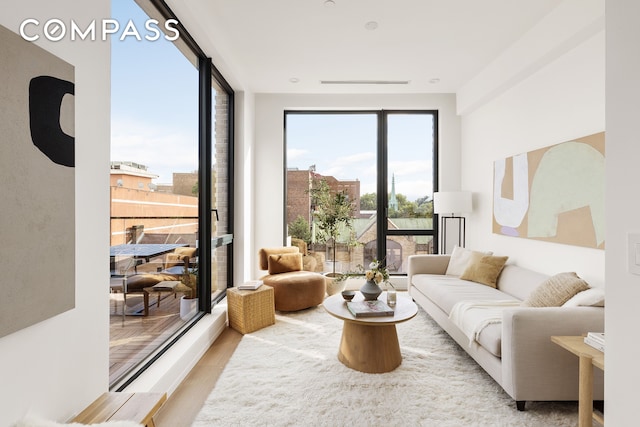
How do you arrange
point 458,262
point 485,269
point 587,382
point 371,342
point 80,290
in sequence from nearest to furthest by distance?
point 80,290, point 587,382, point 371,342, point 485,269, point 458,262

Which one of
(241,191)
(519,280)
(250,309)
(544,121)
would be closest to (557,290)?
(519,280)

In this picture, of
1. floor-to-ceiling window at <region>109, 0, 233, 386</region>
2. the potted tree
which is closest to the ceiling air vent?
the potted tree

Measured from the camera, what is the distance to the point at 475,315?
2.64 m

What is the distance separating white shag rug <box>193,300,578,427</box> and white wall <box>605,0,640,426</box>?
1.17 m

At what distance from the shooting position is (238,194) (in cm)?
445

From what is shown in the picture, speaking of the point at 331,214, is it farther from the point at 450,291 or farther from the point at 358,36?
the point at 358,36

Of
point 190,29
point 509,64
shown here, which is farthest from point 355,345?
point 509,64

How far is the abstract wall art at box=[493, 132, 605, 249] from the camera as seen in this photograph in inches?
105

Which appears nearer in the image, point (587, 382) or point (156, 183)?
point (587, 382)

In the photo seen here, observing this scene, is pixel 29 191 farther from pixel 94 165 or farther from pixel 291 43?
pixel 291 43

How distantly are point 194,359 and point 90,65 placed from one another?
218 centimetres

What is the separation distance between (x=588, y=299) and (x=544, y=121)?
1.86m

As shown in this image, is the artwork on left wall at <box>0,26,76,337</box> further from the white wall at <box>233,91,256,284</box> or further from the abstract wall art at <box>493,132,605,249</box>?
the abstract wall art at <box>493,132,605,249</box>

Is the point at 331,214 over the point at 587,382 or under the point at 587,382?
over
